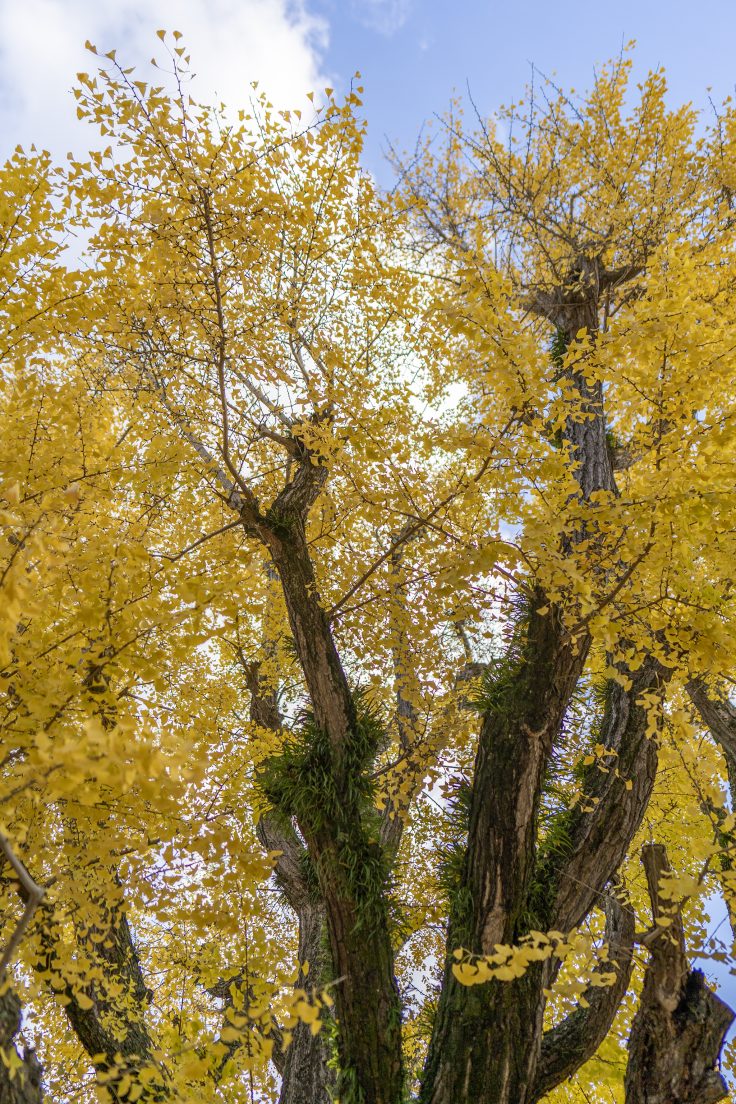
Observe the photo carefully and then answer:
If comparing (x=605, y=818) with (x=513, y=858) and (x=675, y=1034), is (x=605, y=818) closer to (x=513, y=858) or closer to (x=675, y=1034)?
(x=513, y=858)

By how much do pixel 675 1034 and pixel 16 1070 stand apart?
2.82 meters

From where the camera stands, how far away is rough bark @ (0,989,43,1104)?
6.68 feet

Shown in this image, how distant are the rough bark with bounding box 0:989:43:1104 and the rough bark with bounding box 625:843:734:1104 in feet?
8.46

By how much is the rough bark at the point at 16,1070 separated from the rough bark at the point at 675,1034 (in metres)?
2.58

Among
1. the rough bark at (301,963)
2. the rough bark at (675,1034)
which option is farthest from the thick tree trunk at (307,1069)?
the rough bark at (675,1034)

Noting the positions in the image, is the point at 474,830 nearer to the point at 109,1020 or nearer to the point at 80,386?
the point at 109,1020

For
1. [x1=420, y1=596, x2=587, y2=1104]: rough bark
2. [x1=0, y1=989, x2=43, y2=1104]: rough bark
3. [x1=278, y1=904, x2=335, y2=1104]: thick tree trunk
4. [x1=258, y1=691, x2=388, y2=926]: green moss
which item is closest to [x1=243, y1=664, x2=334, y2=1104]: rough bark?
[x1=278, y1=904, x2=335, y2=1104]: thick tree trunk

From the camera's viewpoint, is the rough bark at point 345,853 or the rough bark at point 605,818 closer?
the rough bark at point 345,853

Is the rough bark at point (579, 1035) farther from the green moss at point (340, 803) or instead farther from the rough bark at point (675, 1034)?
the green moss at point (340, 803)

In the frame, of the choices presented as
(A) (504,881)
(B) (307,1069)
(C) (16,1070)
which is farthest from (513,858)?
(B) (307,1069)

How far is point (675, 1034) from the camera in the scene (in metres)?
2.95

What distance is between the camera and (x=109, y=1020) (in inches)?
156

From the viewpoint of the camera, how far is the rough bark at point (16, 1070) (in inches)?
80.2

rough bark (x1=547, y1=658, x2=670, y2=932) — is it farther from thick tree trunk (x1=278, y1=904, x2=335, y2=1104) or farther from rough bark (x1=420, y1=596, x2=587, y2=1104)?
thick tree trunk (x1=278, y1=904, x2=335, y2=1104)
